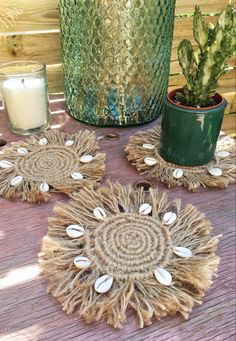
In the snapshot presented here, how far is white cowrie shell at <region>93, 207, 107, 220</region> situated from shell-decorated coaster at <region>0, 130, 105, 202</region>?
0.06 meters

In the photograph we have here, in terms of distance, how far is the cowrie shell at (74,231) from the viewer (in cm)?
38

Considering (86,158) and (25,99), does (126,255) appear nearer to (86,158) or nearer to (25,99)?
(86,158)

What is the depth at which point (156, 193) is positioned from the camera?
44cm

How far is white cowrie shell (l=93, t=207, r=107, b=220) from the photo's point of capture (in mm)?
404

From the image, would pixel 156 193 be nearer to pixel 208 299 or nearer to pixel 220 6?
pixel 208 299

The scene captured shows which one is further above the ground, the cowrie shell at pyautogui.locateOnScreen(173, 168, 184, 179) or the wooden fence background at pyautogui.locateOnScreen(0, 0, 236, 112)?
the wooden fence background at pyautogui.locateOnScreen(0, 0, 236, 112)

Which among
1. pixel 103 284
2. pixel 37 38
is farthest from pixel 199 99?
pixel 37 38

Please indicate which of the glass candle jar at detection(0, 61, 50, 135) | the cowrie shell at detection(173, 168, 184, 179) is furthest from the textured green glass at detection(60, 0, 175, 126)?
the cowrie shell at detection(173, 168, 184, 179)

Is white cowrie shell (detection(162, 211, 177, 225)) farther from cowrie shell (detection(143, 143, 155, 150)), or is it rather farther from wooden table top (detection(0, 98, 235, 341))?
cowrie shell (detection(143, 143, 155, 150))

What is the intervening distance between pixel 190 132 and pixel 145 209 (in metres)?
0.13

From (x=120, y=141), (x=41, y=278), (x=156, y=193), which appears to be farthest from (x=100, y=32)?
(x=41, y=278)

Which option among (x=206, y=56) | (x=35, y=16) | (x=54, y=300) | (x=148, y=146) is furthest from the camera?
(x=35, y=16)

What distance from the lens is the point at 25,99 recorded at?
582mm

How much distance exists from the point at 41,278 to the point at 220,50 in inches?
12.8
